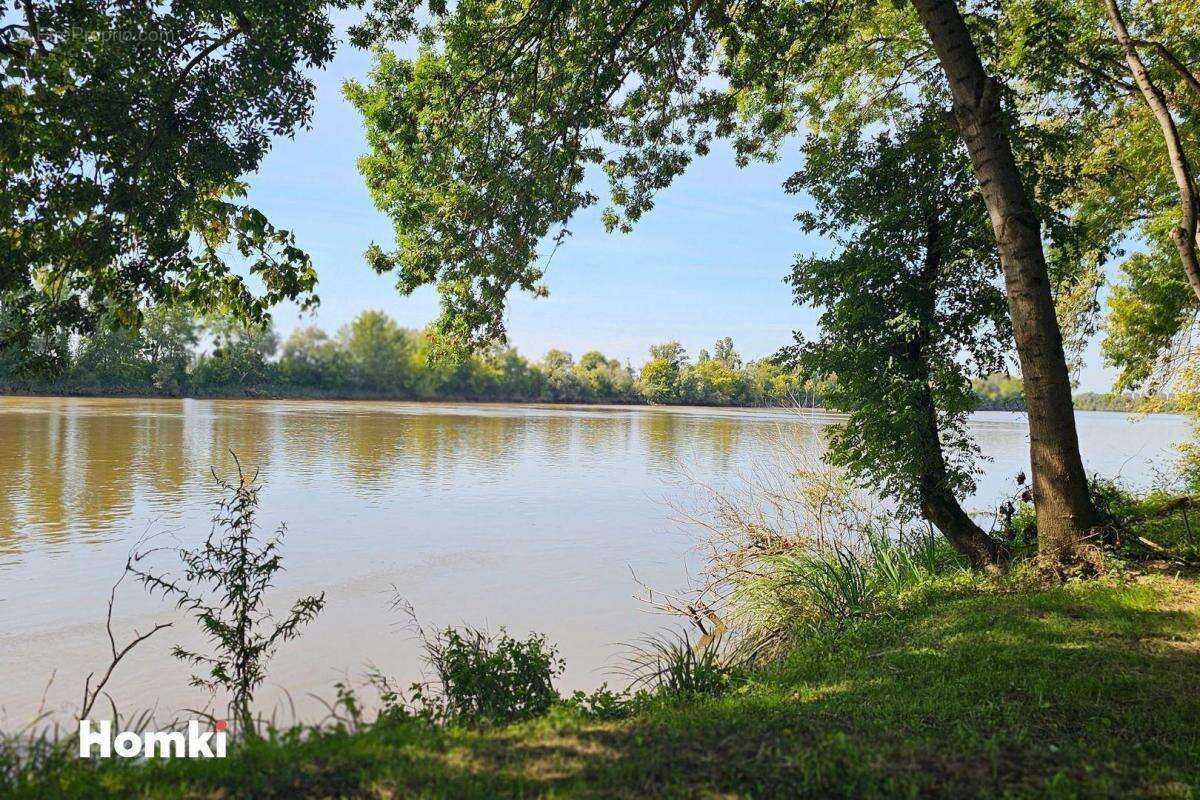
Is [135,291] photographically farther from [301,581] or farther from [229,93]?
[301,581]

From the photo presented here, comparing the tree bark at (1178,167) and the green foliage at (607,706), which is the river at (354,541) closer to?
the green foliage at (607,706)

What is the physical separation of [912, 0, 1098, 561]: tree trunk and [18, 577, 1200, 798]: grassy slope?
1643 millimetres

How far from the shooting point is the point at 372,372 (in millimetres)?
96875

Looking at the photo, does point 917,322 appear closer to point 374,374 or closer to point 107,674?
point 107,674

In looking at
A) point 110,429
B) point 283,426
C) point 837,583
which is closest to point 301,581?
point 837,583

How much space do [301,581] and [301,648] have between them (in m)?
2.90

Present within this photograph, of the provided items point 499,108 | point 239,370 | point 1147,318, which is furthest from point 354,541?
point 239,370

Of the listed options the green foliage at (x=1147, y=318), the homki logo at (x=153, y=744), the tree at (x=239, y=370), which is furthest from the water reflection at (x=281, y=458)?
the tree at (x=239, y=370)

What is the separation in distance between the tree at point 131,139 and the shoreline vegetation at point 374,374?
43.4 m

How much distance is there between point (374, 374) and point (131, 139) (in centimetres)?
9532

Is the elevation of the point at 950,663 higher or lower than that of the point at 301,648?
higher

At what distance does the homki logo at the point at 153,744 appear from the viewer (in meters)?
3.63

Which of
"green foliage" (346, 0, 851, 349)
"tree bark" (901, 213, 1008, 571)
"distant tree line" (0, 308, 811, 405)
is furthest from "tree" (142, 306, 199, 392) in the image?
"tree bark" (901, 213, 1008, 571)

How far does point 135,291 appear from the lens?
21.8ft
